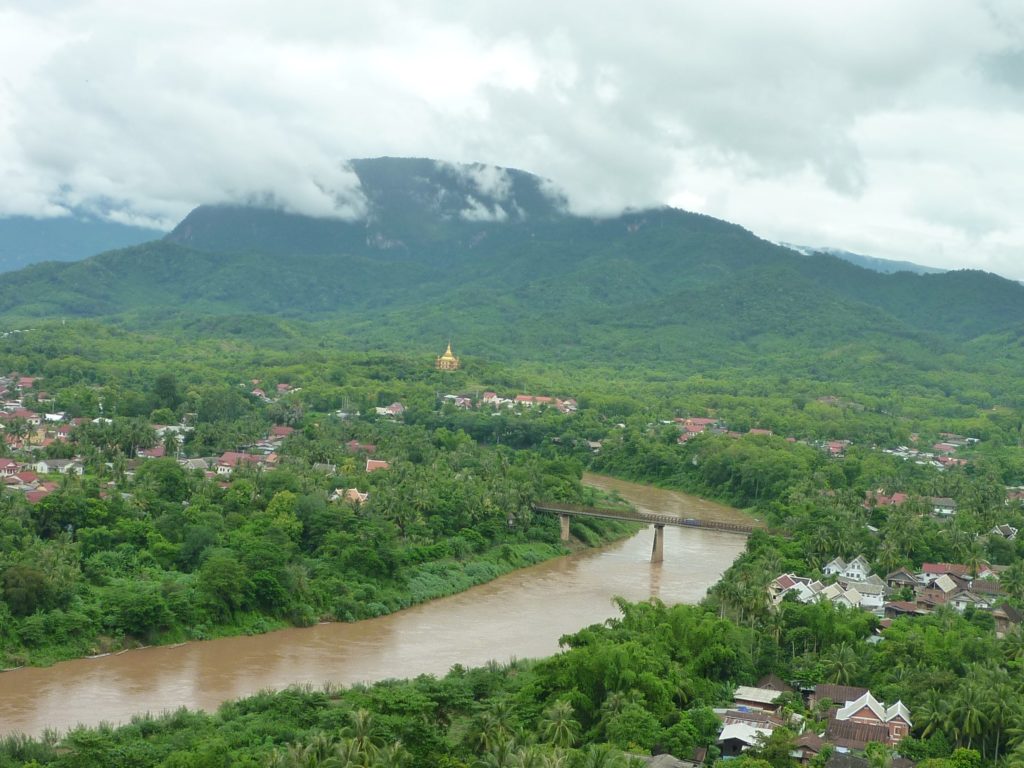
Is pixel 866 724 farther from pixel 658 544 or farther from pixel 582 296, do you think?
pixel 582 296

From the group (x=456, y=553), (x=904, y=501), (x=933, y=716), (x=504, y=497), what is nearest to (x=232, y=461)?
(x=504, y=497)

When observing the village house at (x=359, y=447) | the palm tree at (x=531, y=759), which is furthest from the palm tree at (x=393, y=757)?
the village house at (x=359, y=447)

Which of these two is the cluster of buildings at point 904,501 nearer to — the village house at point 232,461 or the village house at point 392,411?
the village house at point 232,461

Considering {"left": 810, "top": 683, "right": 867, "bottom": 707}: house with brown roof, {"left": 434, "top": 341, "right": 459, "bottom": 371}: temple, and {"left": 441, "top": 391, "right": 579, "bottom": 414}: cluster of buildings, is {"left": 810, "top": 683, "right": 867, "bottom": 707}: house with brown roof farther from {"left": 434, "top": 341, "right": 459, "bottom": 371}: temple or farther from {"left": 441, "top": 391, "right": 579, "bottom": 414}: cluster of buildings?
{"left": 434, "top": 341, "right": 459, "bottom": 371}: temple

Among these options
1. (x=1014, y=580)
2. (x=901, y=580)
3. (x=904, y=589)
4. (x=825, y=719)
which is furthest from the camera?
(x=901, y=580)

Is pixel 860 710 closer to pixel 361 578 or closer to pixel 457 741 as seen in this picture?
pixel 457 741
